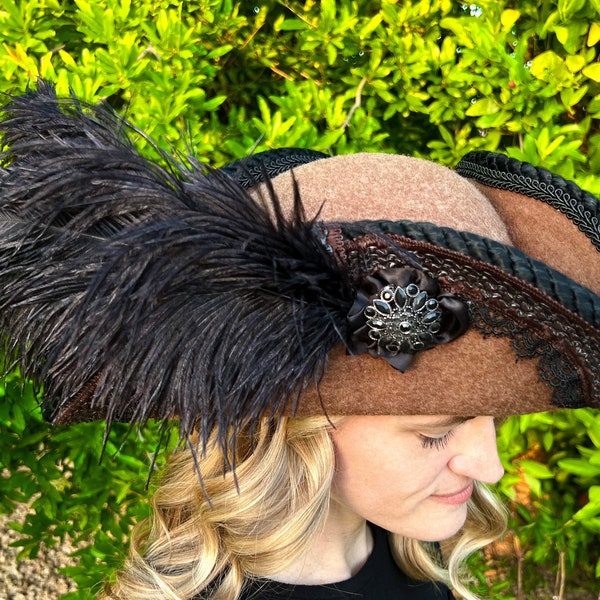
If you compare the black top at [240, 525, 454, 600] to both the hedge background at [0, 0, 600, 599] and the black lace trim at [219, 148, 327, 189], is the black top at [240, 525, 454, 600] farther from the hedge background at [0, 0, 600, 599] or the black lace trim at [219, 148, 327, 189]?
the black lace trim at [219, 148, 327, 189]

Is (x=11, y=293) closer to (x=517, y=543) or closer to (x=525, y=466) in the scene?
(x=525, y=466)

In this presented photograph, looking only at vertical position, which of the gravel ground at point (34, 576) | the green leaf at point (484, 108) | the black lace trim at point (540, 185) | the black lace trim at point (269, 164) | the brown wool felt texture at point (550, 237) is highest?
the black lace trim at point (540, 185)

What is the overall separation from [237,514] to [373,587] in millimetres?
500

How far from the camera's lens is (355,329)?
3.88 ft

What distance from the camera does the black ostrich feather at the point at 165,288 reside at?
1.12 metres

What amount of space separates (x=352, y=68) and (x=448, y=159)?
506 millimetres

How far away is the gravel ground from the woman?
123 inches

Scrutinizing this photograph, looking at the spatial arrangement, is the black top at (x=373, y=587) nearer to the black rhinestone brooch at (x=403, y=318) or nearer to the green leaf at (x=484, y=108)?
the black rhinestone brooch at (x=403, y=318)

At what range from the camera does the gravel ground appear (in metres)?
4.02

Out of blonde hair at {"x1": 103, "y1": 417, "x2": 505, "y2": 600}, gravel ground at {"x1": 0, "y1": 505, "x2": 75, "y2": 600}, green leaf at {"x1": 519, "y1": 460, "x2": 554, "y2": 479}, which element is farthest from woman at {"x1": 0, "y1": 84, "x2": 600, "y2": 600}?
gravel ground at {"x1": 0, "y1": 505, "x2": 75, "y2": 600}

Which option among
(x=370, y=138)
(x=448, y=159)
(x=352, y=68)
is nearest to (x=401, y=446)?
(x=370, y=138)

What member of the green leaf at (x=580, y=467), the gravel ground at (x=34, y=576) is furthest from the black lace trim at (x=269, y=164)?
the gravel ground at (x=34, y=576)

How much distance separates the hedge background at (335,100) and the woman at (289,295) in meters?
0.88

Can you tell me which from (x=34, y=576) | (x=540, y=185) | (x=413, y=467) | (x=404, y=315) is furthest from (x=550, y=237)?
(x=34, y=576)
